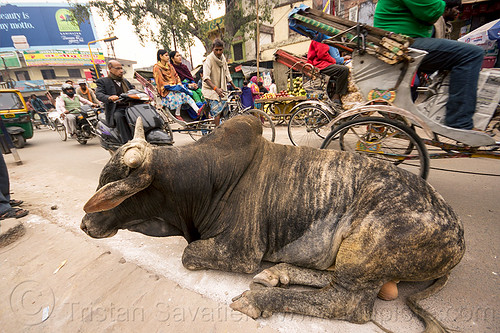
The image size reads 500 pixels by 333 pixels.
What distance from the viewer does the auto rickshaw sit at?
8.91 metres

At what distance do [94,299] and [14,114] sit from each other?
36.7ft

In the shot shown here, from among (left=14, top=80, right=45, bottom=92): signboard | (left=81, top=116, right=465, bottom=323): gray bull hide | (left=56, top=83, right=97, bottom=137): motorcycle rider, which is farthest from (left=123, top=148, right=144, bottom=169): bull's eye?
(left=14, top=80, right=45, bottom=92): signboard

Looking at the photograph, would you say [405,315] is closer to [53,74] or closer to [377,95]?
[377,95]

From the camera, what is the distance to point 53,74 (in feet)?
125

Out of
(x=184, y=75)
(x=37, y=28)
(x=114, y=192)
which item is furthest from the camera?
(x=37, y=28)

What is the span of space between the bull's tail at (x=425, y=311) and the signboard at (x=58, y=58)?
46.7m

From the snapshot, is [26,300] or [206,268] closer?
[26,300]

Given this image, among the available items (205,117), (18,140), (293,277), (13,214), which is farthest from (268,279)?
(18,140)

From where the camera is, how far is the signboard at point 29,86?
33.8m

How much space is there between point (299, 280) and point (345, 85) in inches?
154

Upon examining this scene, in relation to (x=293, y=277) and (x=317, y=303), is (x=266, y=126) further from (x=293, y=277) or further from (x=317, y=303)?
(x=317, y=303)

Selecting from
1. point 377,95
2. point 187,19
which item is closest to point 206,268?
point 377,95

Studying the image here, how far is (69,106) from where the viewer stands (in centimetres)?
937

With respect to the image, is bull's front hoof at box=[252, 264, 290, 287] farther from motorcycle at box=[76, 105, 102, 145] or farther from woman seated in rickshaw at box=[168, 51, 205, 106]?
motorcycle at box=[76, 105, 102, 145]
